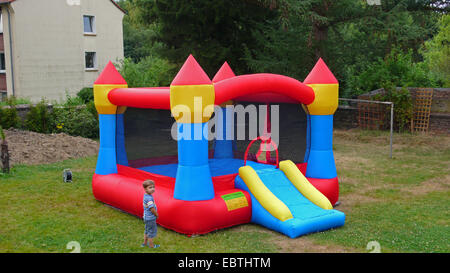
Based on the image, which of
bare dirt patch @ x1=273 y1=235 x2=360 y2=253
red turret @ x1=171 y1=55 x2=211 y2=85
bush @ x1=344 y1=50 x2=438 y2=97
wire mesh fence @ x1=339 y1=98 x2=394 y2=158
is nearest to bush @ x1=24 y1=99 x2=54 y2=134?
red turret @ x1=171 y1=55 x2=211 y2=85

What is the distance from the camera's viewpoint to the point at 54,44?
26.7 meters

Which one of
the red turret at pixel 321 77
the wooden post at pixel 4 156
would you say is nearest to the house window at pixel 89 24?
the wooden post at pixel 4 156

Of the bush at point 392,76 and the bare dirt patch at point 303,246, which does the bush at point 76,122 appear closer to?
the bush at point 392,76

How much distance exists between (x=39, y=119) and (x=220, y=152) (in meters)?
8.90

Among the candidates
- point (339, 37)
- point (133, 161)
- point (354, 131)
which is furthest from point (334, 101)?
point (339, 37)

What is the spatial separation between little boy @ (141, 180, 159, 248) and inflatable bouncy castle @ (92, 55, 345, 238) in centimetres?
67

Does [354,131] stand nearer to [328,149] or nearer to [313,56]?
[313,56]

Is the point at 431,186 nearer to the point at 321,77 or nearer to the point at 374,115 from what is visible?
the point at 321,77

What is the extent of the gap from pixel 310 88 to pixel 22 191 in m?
6.41

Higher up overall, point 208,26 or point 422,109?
point 208,26

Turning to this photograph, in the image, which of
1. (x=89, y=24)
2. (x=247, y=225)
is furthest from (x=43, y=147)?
(x=89, y=24)

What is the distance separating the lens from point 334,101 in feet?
28.0

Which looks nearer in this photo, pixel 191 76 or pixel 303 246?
pixel 303 246

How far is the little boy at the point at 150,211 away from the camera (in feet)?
20.6
